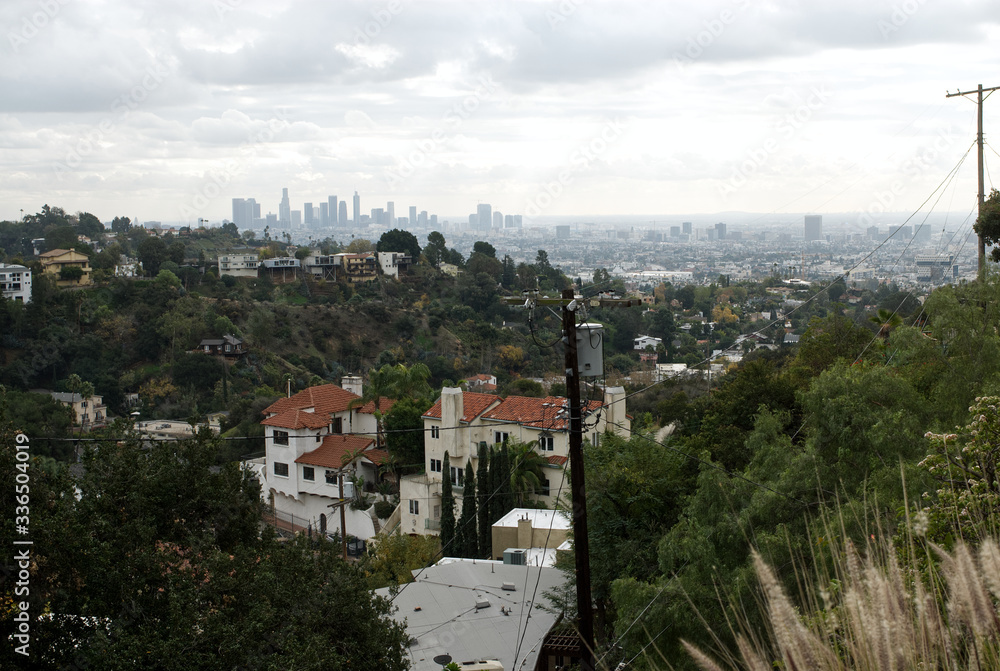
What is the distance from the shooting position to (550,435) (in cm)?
2497

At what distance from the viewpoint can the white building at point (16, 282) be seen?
62.1m

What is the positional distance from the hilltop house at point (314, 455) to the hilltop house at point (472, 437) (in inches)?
93.7

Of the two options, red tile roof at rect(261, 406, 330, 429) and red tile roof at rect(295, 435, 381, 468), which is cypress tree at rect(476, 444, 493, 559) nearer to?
red tile roof at rect(295, 435, 381, 468)

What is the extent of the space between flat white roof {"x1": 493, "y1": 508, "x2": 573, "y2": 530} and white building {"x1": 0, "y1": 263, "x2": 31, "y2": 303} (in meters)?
54.7

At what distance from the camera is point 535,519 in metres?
20.3

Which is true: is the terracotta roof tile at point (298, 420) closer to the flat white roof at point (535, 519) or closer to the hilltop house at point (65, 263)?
the flat white roof at point (535, 519)

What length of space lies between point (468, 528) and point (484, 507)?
2.37ft

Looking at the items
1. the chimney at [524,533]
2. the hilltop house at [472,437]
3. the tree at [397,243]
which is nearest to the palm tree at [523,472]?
the hilltop house at [472,437]

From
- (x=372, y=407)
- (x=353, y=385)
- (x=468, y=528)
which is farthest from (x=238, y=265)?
(x=468, y=528)

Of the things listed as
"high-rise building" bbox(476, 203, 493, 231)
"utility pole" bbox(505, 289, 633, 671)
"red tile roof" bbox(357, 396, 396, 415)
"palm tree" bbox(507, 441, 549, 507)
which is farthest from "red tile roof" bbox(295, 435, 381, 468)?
"high-rise building" bbox(476, 203, 493, 231)

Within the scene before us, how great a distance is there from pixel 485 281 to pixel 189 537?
68.2 metres

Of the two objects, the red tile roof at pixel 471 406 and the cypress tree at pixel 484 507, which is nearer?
the cypress tree at pixel 484 507

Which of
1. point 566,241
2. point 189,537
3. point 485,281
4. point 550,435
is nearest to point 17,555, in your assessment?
point 189,537

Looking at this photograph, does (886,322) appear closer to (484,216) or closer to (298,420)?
(298,420)
